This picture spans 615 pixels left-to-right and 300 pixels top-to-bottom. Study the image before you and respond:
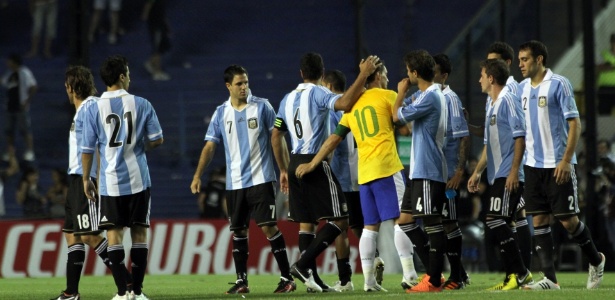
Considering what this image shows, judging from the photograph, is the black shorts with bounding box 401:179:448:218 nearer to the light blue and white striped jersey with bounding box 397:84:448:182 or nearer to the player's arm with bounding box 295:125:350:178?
the light blue and white striped jersey with bounding box 397:84:448:182

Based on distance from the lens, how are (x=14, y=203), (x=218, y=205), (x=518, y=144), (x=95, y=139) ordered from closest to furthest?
1. (x=95, y=139)
2. (x=518, y=144)
3. (x=218, y=205)
4. (x=14, y=203)

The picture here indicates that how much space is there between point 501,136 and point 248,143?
2.23 metres

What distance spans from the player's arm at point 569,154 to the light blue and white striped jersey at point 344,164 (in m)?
2.37

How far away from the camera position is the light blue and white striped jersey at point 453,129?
10891mm

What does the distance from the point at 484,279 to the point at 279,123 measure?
3763 mm

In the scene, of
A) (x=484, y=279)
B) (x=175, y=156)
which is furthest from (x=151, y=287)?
(x=175, y=156)

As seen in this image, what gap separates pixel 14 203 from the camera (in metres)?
19.8

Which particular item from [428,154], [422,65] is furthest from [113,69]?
[428,154]

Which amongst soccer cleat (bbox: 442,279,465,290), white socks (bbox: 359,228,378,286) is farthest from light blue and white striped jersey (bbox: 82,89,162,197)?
soccer cleat (bbox: 442,279,465,290)

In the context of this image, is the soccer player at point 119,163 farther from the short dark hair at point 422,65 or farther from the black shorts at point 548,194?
the black shorts at point 548,194

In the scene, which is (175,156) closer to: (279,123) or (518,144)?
(279,123)

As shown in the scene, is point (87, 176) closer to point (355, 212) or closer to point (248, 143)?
point (248, 143)

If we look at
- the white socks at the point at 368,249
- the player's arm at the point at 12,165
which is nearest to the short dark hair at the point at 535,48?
the white socks at the point at 368,249

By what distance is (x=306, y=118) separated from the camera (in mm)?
11461
